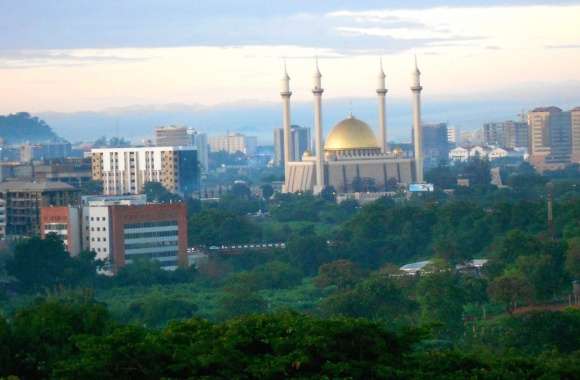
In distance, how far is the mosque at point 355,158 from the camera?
116500mm

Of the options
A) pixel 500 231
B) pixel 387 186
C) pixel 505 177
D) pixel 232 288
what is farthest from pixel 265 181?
pixel 232 288

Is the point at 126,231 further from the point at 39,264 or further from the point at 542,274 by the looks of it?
the point at 542,274

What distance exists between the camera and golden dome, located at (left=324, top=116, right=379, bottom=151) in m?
118

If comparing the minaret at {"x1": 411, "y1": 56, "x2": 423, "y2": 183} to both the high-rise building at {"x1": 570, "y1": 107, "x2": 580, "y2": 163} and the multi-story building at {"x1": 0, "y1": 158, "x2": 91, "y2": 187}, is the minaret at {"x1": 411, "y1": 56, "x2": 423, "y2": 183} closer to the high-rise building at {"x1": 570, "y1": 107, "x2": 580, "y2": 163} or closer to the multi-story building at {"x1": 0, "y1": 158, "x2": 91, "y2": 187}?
the multi-story building at {"x1": 0, "y1": 158, "x2": 91, "y2": 187}

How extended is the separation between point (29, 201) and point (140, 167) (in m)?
39.2

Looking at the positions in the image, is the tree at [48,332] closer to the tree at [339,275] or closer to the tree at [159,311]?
the tree at [159,311]

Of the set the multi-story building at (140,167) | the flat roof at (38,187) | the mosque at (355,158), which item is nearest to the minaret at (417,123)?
the mosque at (355,158)

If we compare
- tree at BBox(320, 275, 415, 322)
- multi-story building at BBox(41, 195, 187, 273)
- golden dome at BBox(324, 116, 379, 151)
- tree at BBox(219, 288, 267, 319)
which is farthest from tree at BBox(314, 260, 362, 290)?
golden dome at BBox(324, 116, 379, 151)

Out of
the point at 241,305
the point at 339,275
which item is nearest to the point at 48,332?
the point at 241,305

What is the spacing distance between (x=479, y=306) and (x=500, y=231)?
2190 cm

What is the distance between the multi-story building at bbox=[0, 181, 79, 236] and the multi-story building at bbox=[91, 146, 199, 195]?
34244 mm

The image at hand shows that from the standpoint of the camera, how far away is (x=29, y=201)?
84.3 m

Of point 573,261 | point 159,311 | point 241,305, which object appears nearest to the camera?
point 159,311

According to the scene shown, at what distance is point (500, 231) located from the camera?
7262cm
